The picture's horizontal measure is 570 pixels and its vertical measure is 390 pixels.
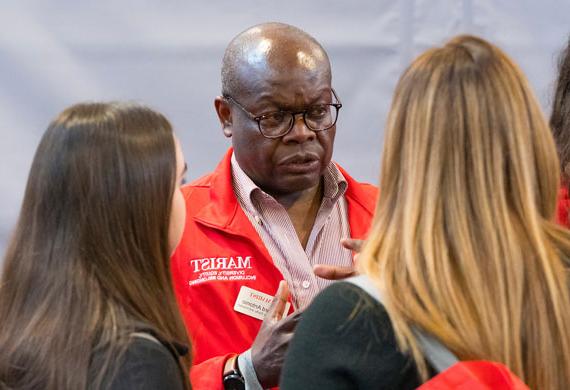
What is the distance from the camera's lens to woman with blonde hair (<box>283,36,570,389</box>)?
1328mm

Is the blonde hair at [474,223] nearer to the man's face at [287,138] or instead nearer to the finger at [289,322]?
the finger at [289,322]

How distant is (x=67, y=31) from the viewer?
290 cm

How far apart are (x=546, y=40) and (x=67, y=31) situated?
5.09 feet

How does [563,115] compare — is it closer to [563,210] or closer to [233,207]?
[563,210]

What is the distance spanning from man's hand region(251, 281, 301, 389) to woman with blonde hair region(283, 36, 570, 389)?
2.00 feet

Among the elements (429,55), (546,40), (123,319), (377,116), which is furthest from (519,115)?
(546,40)

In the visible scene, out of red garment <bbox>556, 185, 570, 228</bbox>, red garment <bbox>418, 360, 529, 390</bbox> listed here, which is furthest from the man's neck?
red garment <bbox>418, 360, 529, 390</bbox>

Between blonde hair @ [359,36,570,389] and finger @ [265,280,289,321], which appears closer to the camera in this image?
blonde hair @ [359,36,570,389]

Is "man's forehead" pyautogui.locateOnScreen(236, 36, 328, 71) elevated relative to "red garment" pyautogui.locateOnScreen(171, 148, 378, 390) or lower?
elevated

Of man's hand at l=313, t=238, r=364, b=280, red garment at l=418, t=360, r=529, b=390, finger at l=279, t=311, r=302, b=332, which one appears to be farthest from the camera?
finger at l=279, t=311, r=302, b=332

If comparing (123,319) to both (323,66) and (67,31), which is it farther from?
(67,31)

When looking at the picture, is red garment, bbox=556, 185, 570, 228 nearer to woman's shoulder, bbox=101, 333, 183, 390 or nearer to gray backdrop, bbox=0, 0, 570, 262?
gray backdrop, bbox=0, 0, 570, 262

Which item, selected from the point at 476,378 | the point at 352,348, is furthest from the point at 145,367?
the point at 476,378

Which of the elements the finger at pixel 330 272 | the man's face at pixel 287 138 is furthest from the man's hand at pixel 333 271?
the man's face at pixel 287 138
